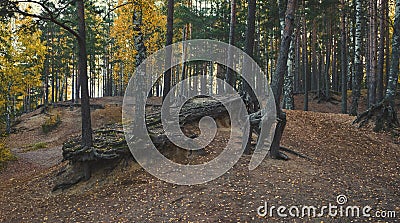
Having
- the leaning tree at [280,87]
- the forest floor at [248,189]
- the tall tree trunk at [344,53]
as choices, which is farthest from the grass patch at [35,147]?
the tall tree trunk at [344,53]

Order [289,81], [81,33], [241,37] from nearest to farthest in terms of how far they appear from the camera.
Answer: [81,33], [289,81], [241,37]

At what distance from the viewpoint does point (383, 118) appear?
12000mm

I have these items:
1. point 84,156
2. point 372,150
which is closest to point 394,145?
point 372,150

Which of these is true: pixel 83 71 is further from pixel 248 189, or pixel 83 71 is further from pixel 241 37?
pixel 241 37

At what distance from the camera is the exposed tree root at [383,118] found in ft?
38.7

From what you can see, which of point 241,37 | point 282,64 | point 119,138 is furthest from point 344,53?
point 119,138

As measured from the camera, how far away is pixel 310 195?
654 cm

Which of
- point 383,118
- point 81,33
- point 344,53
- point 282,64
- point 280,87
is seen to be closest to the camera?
point 282,64

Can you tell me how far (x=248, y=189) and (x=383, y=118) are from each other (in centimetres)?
770

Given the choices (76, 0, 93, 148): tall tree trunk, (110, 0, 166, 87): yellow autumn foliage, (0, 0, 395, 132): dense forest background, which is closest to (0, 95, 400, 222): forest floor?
(76, 0, 93, 148): tall tree trunk

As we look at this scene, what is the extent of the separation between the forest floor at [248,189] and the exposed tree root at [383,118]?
15.0 inches

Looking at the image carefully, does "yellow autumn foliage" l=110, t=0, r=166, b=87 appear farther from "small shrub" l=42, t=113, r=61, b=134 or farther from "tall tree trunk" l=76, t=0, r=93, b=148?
"small shrub" l=42, t=113, r=61, b=134

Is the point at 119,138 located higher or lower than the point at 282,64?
lower

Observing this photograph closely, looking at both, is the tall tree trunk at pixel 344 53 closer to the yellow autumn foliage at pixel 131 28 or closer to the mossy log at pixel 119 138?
the mossy log at pixel 119 138
